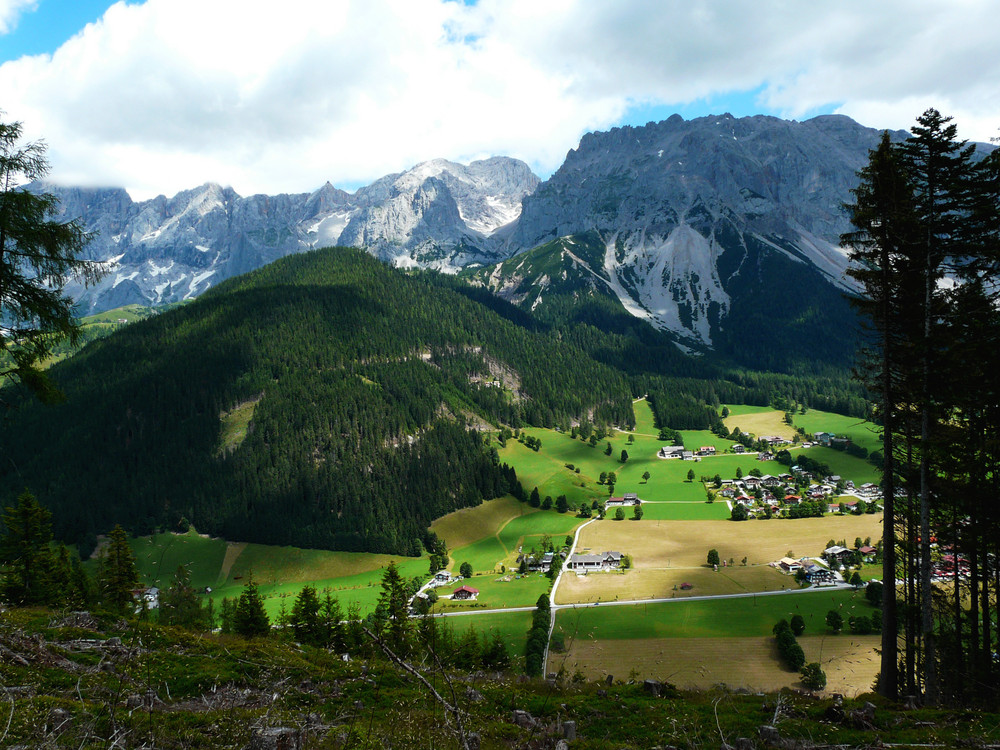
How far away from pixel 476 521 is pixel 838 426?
132379 millimetres

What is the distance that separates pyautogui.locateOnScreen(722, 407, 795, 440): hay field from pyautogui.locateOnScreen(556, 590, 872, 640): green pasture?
118 metres

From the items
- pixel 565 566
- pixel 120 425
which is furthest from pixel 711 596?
pixel 120 425

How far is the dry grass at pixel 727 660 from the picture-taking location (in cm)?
4322

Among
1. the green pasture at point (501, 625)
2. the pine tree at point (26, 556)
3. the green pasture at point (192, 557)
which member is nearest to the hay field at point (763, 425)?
the green pasture at point (501, 625)

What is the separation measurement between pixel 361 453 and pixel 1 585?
10298cm

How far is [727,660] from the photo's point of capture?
4969cm

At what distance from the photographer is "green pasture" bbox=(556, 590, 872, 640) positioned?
57.7 meters

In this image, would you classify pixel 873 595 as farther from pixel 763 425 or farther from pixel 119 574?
pixel 763 425

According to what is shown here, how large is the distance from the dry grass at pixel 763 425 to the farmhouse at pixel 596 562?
111 m

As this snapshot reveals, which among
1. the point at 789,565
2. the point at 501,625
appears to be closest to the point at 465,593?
the point at 501,625

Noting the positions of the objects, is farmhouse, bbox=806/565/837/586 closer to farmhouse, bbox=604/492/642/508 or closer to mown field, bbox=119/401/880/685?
mown field, bbox=119/401/880/685

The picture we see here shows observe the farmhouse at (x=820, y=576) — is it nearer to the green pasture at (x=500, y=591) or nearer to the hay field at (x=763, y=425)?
the green pasture at (x=500, y=591)

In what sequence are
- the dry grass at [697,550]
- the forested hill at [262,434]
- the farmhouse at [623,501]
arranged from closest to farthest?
the dry grass at [697,550] < the forested hill at [262,434] < the farmhouse at [623,501]

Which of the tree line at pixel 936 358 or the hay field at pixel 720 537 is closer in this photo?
the tree line at pixel 936 358
